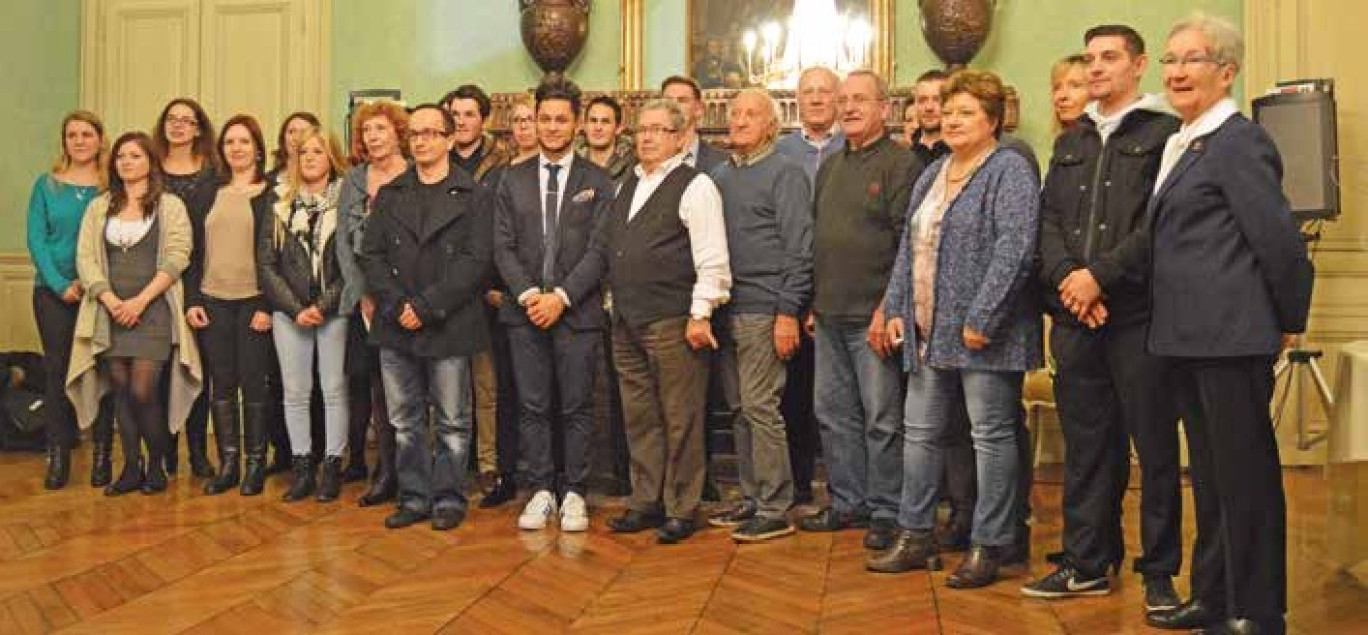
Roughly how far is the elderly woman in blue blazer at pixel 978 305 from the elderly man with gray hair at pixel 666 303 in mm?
668

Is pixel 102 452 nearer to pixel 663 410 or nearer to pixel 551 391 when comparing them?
pixel 551 391

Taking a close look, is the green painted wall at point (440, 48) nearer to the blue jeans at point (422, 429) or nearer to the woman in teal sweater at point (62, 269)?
the woman in teal sweater at point (62, 269)

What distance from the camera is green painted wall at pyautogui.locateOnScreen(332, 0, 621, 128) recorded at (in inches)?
267

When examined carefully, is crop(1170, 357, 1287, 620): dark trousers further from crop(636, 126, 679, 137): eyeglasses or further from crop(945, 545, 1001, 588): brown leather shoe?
crop(636, 126, 679, 137): eyeglasses

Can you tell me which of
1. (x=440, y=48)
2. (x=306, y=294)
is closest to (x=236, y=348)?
(x=306, y=294)

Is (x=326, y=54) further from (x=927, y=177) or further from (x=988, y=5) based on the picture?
(x=927, y=177)

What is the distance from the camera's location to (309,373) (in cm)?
478

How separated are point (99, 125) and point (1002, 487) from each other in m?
3.70

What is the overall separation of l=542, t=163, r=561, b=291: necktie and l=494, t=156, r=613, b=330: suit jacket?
2 centimetres

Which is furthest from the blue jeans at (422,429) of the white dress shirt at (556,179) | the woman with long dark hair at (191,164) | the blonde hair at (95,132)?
the blonde hair at (95,132)

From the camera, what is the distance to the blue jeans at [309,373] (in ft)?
15.4

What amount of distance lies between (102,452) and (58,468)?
18 centimetres

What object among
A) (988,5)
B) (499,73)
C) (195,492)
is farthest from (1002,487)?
(499,73)

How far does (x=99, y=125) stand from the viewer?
17.2ft
